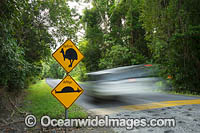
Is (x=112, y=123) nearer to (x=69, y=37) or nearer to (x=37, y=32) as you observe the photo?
(x=37, y=32)

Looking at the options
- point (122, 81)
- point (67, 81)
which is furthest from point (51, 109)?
point (122, 81)

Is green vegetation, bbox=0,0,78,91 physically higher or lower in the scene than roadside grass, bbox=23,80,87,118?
higher

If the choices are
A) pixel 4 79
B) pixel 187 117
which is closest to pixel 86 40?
pixel 4 79

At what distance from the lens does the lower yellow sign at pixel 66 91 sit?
404 centimetres

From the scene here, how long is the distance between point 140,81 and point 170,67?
5396 mm

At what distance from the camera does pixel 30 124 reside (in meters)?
4.90

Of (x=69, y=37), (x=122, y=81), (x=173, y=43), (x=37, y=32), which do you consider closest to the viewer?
(x=122, y=81)

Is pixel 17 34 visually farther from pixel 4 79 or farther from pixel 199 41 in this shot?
pixel 199 41

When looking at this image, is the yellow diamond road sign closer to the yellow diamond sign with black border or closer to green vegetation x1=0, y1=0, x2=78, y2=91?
the yellow diamond sign with black border

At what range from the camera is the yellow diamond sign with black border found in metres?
4.06

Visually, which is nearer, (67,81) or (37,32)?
(67,81)

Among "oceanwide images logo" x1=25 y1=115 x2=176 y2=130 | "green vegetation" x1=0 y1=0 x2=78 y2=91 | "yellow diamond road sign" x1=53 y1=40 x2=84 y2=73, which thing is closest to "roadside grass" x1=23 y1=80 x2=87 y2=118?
"oceanwide images logo" x1=25 y1=115 x2=176 y2=130

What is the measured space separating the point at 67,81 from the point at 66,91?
0.28m

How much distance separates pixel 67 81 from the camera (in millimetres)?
4113
